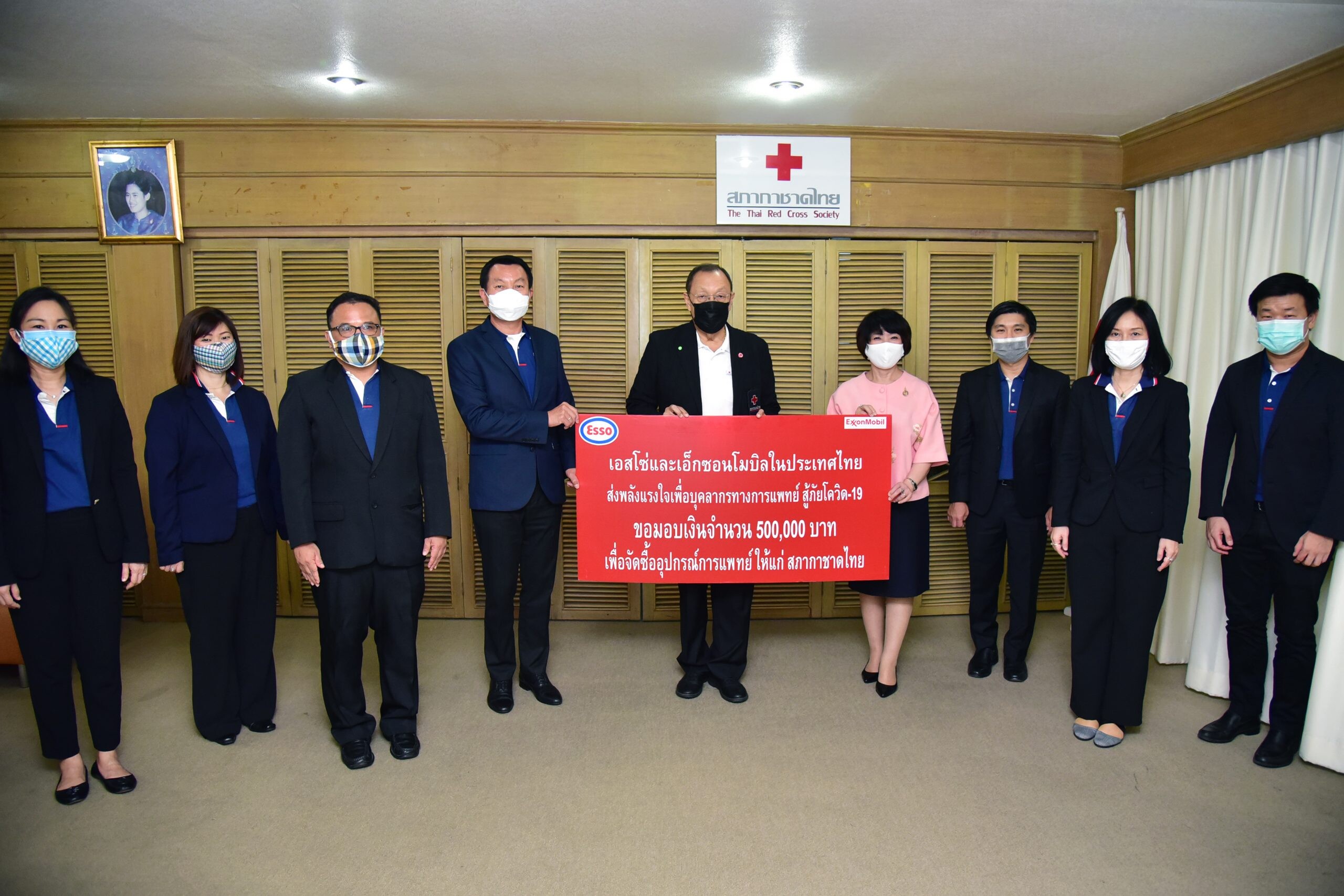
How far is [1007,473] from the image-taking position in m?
3.40

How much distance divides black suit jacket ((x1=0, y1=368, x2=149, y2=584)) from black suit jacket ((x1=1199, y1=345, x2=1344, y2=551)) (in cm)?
364

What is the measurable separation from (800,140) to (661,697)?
279 centimetres

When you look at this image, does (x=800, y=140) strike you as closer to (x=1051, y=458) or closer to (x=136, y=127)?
(x=1051, y=458)

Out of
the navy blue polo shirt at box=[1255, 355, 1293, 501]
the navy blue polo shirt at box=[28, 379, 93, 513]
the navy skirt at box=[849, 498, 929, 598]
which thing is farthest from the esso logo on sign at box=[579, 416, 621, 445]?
the navy blue polo shirt at box=[1255, 355, 1293, 501]

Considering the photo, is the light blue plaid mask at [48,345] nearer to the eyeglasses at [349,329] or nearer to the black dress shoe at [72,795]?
the eyeglasses at [349,329]

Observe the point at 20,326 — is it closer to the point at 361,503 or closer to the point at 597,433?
the point at 361,503

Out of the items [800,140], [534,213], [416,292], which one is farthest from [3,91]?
[800,140]

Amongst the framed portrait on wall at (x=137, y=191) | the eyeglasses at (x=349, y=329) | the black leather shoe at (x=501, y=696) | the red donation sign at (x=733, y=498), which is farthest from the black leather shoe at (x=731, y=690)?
the framed portrait on wall at (x=137, y=191)

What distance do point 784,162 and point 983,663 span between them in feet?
8.47

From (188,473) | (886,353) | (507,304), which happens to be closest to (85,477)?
(188,473)

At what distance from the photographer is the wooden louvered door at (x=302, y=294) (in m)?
4.17

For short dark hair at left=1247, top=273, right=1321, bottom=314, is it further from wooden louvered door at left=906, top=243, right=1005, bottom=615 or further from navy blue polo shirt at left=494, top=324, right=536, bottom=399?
navy blue polo shirt at left=494, top=324, right=536, bottom=399

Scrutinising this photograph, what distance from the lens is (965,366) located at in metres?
4.27

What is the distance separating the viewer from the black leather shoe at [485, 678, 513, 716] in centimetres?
317
